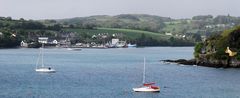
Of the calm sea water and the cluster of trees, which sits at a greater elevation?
the cluster of trees

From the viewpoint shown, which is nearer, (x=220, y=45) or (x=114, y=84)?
(x=114, y=84)

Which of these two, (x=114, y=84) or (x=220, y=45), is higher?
(x=220, y=45)

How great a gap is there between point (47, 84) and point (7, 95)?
1357 cm

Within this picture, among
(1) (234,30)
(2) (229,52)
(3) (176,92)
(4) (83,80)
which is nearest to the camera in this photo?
(3) (176,92)

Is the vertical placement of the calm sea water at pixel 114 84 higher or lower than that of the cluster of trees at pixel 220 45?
lower

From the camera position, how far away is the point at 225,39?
12194cm

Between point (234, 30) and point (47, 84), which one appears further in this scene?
point (234, 30)

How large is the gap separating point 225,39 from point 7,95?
6157 cm

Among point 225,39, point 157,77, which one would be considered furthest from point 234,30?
point 157,77

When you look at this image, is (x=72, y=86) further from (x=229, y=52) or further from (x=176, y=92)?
(x=229, y=52)

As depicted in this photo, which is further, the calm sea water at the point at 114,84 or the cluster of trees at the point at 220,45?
the cluster of trees at the point at 220,45

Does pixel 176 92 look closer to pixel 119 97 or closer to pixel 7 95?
pixel 119 97

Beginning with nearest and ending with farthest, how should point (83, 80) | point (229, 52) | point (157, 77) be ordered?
point (83, 80) < point (157, 77) < point (229, 52)

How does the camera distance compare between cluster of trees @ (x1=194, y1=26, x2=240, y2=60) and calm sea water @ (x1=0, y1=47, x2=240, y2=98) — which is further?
cluster of trees @ (x1=194, y1=26, x2=240, y2=60)
